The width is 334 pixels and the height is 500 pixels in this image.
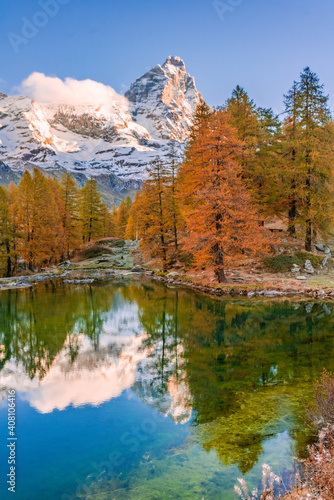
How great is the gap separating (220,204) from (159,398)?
17.0m

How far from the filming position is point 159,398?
905 cm

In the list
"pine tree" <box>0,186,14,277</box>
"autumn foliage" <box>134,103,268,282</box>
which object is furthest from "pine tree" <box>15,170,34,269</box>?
"autumn foliage" <box>134,103,268,282</box>

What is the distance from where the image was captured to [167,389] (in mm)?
9586

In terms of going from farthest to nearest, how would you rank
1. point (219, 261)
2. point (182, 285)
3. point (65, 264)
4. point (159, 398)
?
point (65, 264)
point (182, 285)
point (219, 261)
point (159, 398)

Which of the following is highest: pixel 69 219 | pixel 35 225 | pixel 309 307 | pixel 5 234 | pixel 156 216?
pixel 69 219

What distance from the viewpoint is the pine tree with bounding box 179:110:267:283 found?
77.9 feet

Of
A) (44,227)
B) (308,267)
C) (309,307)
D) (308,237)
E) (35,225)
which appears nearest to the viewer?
(309,307)

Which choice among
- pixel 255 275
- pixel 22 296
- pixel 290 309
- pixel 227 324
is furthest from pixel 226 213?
pixel 22 296

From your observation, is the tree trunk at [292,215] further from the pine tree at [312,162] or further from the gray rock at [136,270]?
the gray rock at [136,270]

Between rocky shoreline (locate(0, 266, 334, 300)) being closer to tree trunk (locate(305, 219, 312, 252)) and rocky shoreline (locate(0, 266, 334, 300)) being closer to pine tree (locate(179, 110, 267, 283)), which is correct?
pine tree (locate(179, 110, 267, 283))

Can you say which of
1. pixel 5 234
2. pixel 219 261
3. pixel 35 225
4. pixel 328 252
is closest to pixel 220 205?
pixel 219 261

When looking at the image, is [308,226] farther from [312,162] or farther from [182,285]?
[182,285]

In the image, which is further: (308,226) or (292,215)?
(292,215)

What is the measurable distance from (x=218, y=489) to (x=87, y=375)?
6382 millimetres
